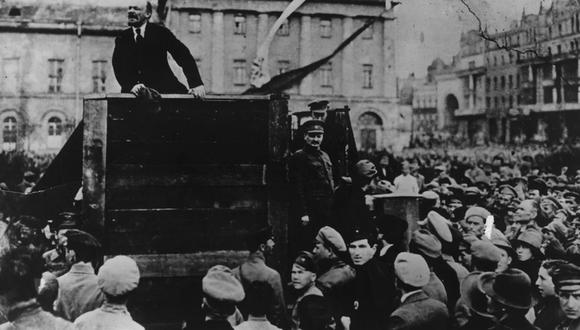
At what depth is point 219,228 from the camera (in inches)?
119

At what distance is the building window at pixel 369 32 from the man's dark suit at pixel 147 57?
66.7 ft

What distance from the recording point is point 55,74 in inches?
883

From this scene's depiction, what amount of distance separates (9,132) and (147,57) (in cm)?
1996

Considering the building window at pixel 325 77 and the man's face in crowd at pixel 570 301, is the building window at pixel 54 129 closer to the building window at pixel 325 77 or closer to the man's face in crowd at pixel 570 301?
the building window at pixel 325 77

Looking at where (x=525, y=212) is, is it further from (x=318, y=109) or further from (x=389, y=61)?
(x=389, y=61)

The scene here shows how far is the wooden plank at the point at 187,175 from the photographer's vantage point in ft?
9.61

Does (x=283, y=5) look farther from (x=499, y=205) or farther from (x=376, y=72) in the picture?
(x=499, y=205)

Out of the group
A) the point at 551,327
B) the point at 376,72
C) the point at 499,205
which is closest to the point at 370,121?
the point at 376,72

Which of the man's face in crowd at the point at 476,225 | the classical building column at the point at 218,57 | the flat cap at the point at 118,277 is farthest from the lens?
the classical building column at the point at 218,57

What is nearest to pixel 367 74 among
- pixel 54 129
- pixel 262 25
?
pixel 262 25

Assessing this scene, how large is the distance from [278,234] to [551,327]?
→ 5.97 feet

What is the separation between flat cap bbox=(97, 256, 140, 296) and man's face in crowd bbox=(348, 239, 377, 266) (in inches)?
50.4

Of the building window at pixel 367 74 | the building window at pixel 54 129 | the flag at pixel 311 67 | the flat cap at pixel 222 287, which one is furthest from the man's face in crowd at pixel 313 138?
the building window at pixel 54 129

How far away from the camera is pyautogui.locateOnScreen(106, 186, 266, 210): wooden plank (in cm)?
293
